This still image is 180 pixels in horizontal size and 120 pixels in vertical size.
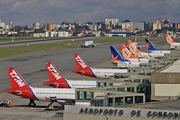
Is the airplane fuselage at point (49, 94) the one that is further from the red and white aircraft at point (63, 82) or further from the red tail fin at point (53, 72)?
the red tail fin at point (53, 72)

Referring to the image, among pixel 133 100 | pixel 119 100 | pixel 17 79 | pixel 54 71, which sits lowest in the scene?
pixel 17 79

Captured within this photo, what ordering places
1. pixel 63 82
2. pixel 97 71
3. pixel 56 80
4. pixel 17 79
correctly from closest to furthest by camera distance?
pixel 17 79
pixel 63 82
pixel 56 80
pixel 97 71

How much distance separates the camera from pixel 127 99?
38781 mm

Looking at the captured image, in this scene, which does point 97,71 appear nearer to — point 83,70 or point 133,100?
point 83,70

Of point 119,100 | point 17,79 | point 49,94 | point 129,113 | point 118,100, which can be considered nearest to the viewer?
point 129,113

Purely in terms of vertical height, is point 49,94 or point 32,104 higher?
point 49,94

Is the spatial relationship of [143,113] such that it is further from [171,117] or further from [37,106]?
[37,106]

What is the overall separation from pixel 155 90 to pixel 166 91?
136 centimetres

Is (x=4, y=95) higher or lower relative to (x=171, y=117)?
lower

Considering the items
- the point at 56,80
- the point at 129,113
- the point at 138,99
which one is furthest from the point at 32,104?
the point at 129,113

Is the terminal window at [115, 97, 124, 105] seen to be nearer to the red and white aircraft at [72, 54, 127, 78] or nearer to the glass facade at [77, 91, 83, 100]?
the glass facade at [77, 91, 83, 100]

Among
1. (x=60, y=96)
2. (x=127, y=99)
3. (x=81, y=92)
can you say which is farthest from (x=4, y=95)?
(x=127, y=99)

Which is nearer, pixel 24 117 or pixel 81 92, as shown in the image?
pixel 81 92

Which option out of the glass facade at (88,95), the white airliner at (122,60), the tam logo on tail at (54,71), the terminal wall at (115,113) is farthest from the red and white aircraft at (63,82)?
the terminal wall at (115,113)
